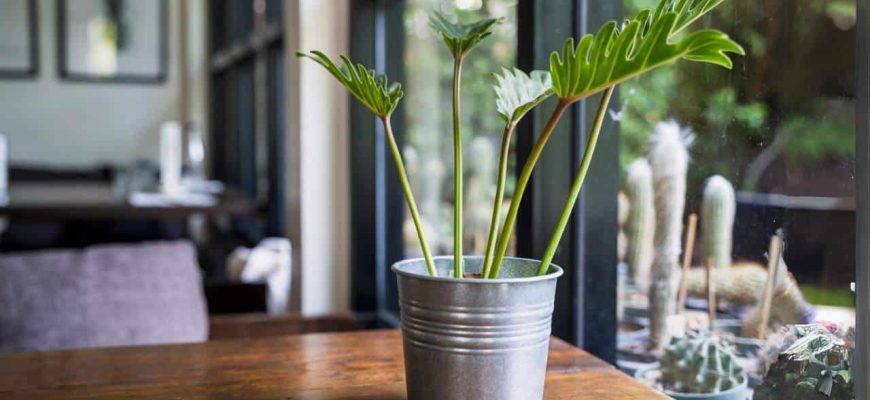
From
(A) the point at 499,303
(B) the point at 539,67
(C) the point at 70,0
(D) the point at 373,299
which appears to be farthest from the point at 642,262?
(C) the point at 70,0

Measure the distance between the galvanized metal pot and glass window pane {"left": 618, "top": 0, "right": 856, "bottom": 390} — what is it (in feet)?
1.18

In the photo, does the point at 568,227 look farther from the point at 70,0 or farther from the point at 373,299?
the point at 70,0

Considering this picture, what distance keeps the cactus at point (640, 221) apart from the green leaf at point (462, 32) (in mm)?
660

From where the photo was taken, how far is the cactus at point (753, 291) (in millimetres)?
1041

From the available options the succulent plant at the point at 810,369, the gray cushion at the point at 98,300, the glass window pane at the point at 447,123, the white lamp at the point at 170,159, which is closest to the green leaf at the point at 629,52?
the succulent plant at the point at 810,369

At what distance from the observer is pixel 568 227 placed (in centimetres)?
147

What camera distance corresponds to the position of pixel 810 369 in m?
0.98

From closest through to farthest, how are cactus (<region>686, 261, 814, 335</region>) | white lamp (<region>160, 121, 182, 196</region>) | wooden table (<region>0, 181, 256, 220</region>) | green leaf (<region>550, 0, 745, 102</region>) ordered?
green leaf (<region>550, 0, 745, 102</region>)
cactus (<region>686, 261, 814, 335</region>)
wooden table (<region>0, 181, 256, 220</region>)
white lamp (<region>160, 121, 182, 196</region>)

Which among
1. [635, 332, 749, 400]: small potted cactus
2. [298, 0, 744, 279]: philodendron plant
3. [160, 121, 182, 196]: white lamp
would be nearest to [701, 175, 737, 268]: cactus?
[635, 332, 749, 400]: small potted cactus

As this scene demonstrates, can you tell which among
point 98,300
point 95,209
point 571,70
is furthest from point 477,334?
point 95,209

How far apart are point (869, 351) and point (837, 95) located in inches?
11.1

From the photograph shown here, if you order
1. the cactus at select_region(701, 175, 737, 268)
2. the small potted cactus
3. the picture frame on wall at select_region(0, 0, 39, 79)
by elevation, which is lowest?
the small potted cactus

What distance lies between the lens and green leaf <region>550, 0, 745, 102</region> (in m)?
0.64

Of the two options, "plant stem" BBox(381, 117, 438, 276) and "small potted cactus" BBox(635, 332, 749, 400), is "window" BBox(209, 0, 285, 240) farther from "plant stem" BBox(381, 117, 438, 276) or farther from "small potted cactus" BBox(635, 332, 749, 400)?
"plant stem" BBox(381, 117, 438, 276)
